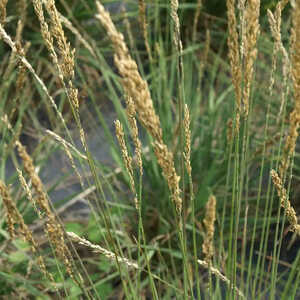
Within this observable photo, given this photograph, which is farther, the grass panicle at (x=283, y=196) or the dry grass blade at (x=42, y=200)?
the grass panicle at (x=283, y=196)

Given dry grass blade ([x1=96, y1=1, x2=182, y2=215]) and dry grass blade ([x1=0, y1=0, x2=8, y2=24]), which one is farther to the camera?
dry grass blade ([x1=0, y1=0, x2=8, y2=24])

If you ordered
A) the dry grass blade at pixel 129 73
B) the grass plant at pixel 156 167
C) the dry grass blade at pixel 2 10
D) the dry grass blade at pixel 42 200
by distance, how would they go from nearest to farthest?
the dry grass blade at pixel 129 73 < the dry grass blade at pixel 42 200 < the grass plant at pixel 156 167 < the dry grass blade at pixel 2 10

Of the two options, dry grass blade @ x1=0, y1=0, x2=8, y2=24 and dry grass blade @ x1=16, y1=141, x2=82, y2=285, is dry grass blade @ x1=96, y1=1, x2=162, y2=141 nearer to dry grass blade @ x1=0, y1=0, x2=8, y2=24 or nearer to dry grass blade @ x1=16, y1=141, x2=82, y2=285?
dry grass blade @ x1=16, y1=141, x2=82, y2=285

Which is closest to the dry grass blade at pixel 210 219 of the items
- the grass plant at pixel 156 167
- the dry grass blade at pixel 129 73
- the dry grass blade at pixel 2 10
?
the grass plant at pixel 156 167

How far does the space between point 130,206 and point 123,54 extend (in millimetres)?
1578

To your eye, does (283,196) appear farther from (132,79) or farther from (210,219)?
(132,79)

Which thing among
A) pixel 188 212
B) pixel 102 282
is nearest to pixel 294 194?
pixel 188 212

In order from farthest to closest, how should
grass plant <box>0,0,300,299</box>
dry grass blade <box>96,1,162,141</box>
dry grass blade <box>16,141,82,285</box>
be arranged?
grass plant <box>0,0,300,299</box>, dry grass blade <box>16,141,82,285</box>, dry grass blade <box>96,1,162,141</box>

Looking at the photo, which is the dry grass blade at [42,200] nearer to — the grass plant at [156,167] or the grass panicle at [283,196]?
the grass plant at [156,167]

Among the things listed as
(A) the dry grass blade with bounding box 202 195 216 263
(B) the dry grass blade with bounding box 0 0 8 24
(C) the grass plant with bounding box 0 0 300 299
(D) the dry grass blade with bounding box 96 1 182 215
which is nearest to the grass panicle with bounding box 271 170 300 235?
(C) the grass plant with bounding box 0 0 300 299

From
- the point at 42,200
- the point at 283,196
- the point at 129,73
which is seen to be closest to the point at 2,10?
the point at 42,200

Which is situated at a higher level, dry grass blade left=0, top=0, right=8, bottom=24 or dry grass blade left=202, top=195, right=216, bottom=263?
dry grass blade left=0, top=0, right=8, bottom=24

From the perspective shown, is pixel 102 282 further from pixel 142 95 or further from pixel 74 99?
pixel 142 95

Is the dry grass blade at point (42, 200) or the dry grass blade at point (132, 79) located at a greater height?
the dry grass blade at point (132, 79)
